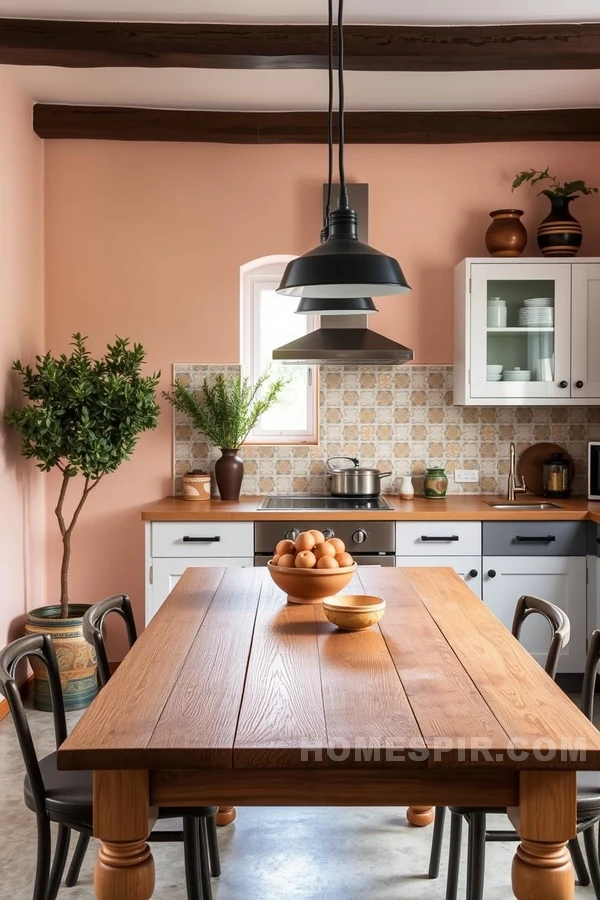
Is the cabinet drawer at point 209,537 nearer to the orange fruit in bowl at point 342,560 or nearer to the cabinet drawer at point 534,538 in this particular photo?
the cabinet drawer at point 534,538

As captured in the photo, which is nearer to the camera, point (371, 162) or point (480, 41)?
point (480, 41)

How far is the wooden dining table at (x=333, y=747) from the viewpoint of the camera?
1607 mm

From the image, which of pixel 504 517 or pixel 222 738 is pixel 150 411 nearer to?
pixel 504 517

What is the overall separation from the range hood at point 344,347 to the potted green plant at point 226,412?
0.50 meters

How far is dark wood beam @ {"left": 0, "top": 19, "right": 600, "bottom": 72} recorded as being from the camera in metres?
3.72

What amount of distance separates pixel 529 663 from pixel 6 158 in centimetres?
356

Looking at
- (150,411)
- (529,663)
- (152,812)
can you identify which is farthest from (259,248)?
(152,812)

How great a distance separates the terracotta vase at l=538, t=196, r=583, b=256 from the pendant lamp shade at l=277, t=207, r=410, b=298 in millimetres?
2701

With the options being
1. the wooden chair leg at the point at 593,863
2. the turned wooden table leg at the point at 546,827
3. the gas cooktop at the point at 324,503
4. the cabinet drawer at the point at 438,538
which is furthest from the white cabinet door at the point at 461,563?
the turned wooden table leg at the point at 546,827

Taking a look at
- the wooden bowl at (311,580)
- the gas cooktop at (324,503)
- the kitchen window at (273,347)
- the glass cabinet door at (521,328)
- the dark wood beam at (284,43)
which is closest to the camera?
the wooden bowl at (311,580)

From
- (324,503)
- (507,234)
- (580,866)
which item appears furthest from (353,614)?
(507,234)

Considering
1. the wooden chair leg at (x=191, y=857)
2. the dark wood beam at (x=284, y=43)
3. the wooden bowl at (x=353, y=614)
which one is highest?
the dark wood beam at (x=284, y=43)

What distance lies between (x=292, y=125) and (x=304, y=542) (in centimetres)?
302

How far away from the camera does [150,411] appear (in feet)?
14.6
